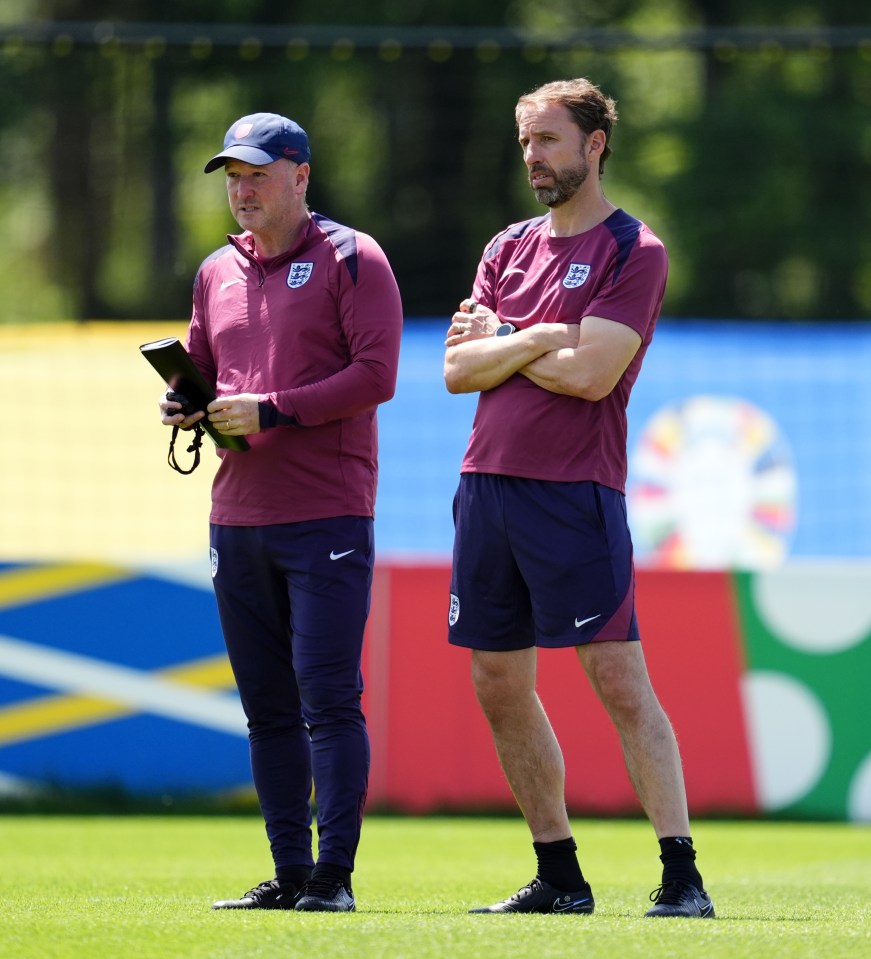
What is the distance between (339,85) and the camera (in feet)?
61.2

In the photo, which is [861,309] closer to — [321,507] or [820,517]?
[820,517]

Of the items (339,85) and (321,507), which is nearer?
(321,507)

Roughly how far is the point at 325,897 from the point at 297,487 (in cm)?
106

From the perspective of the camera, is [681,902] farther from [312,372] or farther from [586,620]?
[312,372]

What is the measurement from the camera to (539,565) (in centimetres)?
446

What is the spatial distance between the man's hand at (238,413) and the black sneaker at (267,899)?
1200mm

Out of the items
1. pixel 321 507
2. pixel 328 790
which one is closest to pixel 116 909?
pixel 328 790

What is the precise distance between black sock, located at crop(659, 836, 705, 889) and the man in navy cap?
2.62 feet

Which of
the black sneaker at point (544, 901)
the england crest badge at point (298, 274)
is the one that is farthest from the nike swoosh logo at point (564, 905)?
the england crest badge at point (298, 274)

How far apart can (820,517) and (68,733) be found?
7.36 metres

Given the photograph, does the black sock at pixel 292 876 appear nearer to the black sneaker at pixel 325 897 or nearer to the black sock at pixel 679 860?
the black sneaker at pixel 325 897

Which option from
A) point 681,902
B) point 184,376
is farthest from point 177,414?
point 681,902

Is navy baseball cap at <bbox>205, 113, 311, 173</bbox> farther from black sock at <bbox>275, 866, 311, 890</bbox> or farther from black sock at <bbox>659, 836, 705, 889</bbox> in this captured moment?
black sock at <bbox>659, 836, 705, 889</bbox>

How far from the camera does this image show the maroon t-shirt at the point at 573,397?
4488 millimetres
